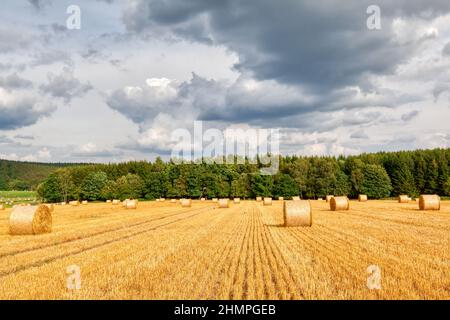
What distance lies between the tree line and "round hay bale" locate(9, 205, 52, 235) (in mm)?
88510

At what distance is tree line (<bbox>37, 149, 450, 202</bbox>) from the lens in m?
105

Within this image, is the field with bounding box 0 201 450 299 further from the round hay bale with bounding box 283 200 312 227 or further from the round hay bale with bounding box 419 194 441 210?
the round hay bale with bounding box 419 194 441 210

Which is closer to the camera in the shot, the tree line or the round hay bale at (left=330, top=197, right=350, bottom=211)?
the round hay bale at (left=330, top=197, right=350, bottom=211)

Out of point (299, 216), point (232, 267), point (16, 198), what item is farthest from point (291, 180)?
point (232, 267)

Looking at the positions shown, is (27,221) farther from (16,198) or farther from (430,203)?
(16,198)

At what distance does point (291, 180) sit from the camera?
110688mm

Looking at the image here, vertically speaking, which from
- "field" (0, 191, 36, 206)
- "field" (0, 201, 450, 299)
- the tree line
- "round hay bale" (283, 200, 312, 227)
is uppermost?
the tree line

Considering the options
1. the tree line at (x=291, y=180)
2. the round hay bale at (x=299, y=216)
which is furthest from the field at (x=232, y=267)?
the tree line at (x=291, y=180)

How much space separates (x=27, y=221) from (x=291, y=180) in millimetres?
92478

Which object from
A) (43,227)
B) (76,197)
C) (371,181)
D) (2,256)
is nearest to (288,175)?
(371,181)

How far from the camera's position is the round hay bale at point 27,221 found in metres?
22.0

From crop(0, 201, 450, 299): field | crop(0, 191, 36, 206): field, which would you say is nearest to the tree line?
crop(0, 191, 36, 206): field

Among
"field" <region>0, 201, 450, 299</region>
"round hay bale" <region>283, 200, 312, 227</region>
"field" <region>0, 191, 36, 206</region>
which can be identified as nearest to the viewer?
"field" <region>0, 201, 450, 299</region>
